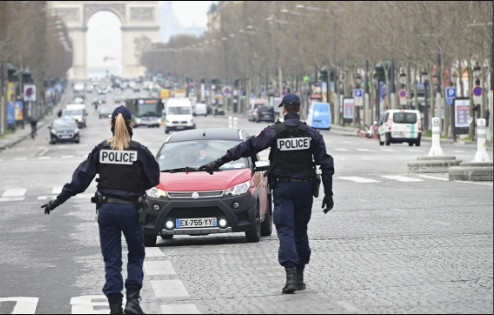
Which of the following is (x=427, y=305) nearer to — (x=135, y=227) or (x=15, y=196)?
(x=135, y=227)

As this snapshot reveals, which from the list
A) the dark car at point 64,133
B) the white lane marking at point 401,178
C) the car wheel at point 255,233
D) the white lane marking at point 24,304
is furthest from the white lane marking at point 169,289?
the dark car at point 64,133

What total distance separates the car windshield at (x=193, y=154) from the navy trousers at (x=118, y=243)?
6.59m

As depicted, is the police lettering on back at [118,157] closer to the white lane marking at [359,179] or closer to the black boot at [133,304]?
the black boot at [133,304]

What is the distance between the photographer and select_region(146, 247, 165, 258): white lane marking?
53.4 feet

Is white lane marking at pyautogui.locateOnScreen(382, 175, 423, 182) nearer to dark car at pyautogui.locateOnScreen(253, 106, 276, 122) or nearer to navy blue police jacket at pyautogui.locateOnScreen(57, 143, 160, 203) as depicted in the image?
navy blue police jacket at pyautogui.locateOnScreen(57, 143, 160, 203)

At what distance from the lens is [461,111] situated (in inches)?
2490

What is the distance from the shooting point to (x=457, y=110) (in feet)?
207

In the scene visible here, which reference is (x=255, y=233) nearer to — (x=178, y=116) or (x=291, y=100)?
(x=291, y=100)

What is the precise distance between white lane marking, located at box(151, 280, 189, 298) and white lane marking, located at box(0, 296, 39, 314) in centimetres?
108

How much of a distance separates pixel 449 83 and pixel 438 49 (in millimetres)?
12047

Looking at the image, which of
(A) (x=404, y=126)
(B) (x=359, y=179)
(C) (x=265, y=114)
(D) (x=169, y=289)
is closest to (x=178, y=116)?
(C) (x=265, y=114)

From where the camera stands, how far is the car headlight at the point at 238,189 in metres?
17.1

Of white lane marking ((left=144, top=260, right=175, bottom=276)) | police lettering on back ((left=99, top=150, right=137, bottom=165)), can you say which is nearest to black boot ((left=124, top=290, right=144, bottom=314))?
police lettering on back ((left=99, top=150, right=137, bottom=165))

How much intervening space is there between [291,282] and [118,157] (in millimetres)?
2020
